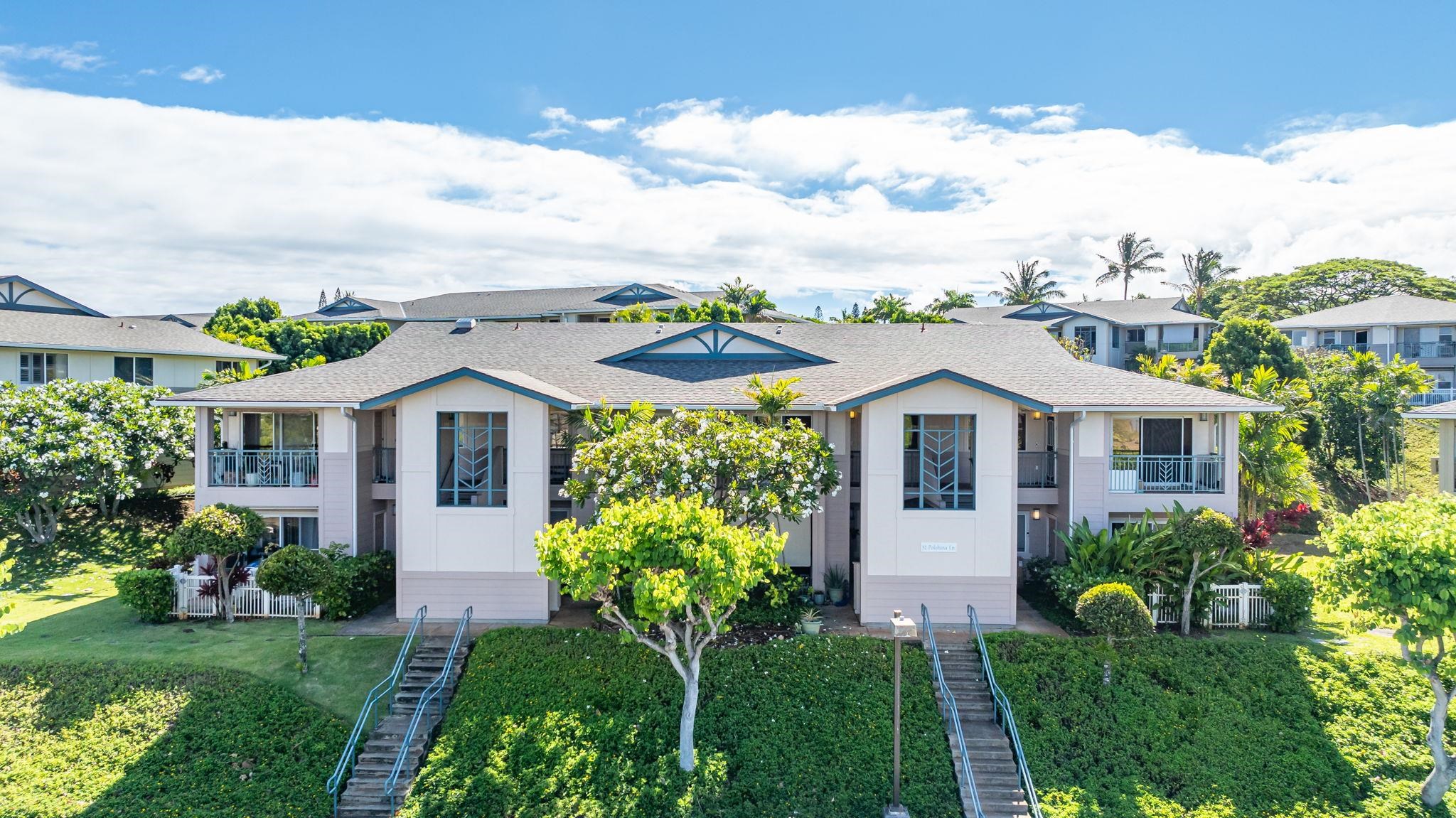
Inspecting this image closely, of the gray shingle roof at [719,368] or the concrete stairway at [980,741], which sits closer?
the concrete stairway at [980,741]

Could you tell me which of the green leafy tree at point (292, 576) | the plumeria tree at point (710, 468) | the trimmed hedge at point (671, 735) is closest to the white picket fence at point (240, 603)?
the green leafy tree at point (292, 576)

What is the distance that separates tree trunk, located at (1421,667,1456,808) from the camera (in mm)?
13148

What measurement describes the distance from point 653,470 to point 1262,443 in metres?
17.3

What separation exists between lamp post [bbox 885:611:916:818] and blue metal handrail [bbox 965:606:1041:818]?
2.09 m

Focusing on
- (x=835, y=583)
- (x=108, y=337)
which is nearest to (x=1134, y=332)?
(x=835, y=583)

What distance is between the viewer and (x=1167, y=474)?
804 inches

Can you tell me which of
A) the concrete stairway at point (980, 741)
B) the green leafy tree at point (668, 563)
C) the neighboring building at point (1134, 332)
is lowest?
the concrete stairway at point (980, 741)

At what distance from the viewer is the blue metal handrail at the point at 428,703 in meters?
13.5

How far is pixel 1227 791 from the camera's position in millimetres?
13562

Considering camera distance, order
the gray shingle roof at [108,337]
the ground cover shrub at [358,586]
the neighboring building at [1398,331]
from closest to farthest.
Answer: the ground cover shrub at [358,586] < the gray shingle roof at [108,337] < the neighboring building at [1398,331]

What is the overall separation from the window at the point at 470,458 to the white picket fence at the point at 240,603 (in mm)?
4328

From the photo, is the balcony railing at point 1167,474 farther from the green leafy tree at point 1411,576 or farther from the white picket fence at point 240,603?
the white picket fence at point 240,603

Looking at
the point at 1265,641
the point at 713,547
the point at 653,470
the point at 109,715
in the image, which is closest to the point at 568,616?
the point at 653,470

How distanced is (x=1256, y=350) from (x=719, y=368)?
30.0m
